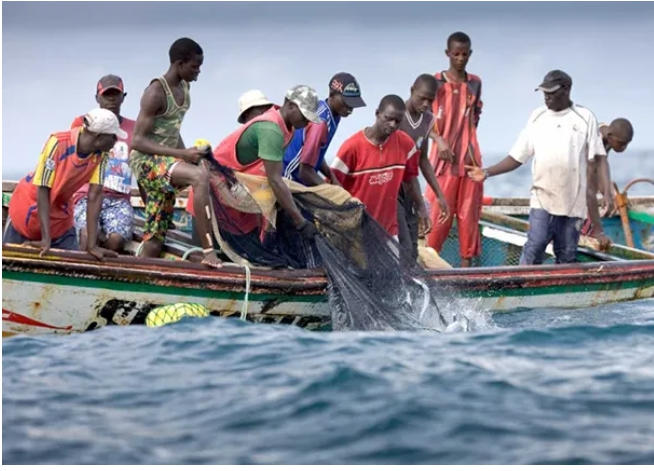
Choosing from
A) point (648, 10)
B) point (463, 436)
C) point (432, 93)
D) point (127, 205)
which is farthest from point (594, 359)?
point (648, 10)

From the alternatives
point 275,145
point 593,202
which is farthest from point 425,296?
point 593,202

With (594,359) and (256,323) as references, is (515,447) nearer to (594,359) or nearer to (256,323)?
(594,359)

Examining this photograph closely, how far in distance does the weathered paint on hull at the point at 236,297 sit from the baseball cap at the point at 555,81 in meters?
1.51

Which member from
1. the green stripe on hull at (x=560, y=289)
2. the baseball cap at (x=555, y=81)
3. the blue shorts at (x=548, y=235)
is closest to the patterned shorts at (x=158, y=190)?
the green stripe on hull at (x=560, y=289)

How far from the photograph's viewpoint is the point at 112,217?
953 centimetres

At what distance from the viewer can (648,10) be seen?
33281 mm

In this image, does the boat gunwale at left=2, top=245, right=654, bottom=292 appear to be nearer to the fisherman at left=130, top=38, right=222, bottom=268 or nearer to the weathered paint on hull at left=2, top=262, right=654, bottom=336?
the weathered paint on hull at left=2, top=262, right=654, bottom=336

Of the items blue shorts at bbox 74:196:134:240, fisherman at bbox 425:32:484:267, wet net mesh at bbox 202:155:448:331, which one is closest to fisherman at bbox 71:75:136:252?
blue shorts at bbox 74:196:134:240

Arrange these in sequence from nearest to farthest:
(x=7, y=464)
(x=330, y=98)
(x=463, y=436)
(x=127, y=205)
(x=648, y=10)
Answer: (x=7, y=464) < (x=463, y=436) < (x=330, y=98) < (x=127, y=205) < (x=648, y=10)

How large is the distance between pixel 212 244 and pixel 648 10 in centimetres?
2701

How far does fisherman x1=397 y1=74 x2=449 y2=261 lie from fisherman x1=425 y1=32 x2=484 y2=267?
3.45 ft

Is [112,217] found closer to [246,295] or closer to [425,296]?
[246,295]

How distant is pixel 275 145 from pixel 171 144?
0.84 meters

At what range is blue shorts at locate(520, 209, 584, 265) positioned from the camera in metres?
10.3
